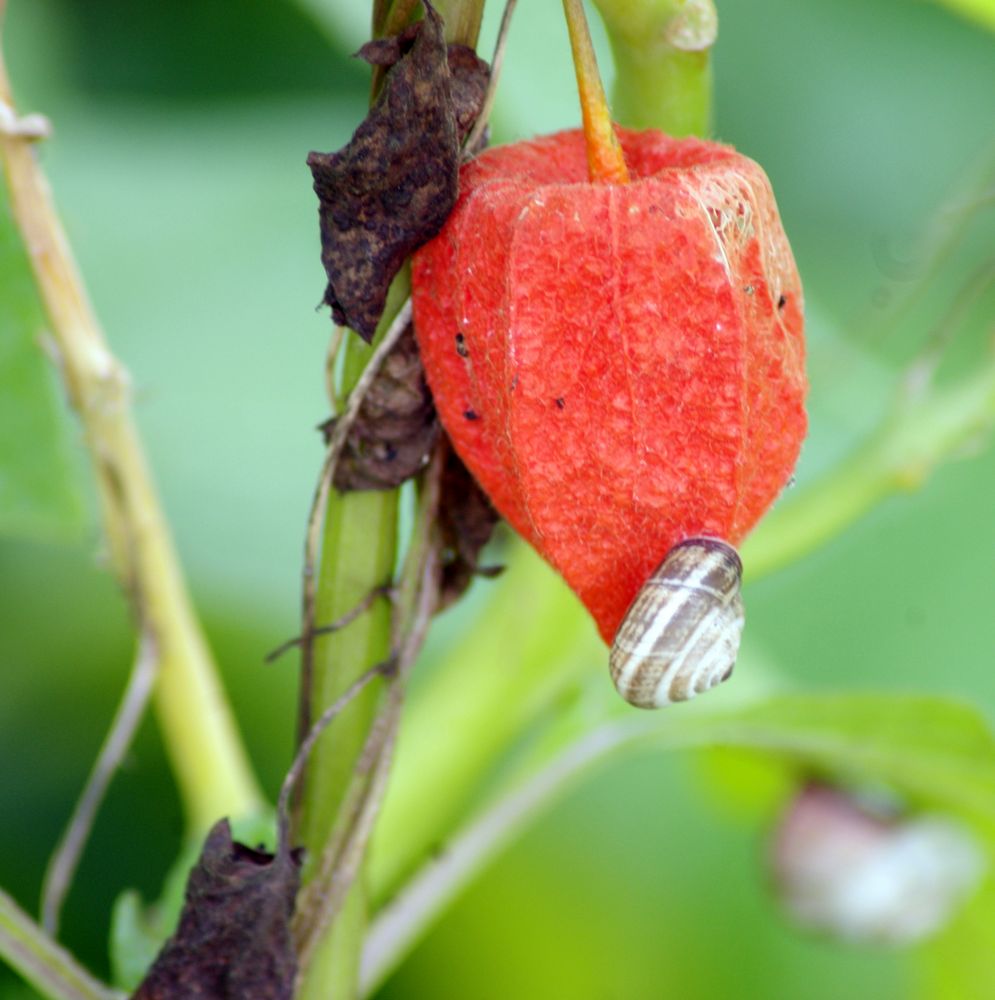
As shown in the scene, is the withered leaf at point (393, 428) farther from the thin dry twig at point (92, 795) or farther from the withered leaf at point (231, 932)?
the thin dry twig at point (92, 795)

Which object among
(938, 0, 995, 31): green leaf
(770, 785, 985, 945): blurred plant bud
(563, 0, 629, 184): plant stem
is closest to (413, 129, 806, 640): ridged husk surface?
(563, 0, 629, 184): plant stem

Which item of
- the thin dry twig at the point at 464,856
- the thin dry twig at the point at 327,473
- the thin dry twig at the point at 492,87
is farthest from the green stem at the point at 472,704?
the thin dry twig at the point at 492,87

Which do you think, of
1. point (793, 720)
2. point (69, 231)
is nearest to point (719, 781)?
point (793, 720)

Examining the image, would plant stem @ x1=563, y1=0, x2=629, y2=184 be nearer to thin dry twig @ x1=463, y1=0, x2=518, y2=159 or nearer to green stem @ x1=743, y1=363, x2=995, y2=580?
thin dry twig @ x1=463, y1=0, x2=518, y2=159

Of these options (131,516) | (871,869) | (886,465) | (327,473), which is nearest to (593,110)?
(327,473)

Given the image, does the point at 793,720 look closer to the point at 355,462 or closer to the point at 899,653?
the point at 355,462
